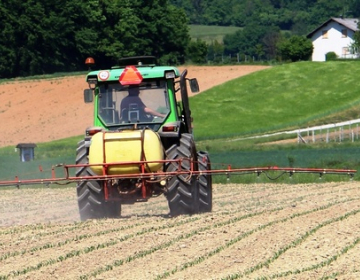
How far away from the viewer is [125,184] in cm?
1552

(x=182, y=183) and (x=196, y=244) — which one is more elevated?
(x=182, y=183)

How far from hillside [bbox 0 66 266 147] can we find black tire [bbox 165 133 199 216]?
38136mm

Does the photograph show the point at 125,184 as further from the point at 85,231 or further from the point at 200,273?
the point at 200,273

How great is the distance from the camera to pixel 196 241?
12.7 metres

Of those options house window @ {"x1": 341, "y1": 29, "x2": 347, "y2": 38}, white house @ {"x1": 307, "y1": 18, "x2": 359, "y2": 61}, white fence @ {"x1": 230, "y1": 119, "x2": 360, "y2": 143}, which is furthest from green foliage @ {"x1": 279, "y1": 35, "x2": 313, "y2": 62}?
white fence @ {"x1": 230, "y1": 119, "x2": 360, "y2": 143}

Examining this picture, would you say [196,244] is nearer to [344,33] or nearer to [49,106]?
[49,106]

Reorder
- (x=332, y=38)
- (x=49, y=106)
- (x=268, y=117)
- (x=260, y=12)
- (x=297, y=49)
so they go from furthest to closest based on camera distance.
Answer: (x=260, y=12)
(x=332, y=38)
(x=297, y=49)
(x=49, y=106)
(x=268, y=117)

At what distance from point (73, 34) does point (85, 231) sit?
239 feet

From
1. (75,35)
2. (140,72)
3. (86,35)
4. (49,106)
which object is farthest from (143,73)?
(75,35)

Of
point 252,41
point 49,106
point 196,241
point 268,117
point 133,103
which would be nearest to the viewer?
point 196,241

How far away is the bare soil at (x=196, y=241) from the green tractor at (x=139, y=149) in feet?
1.46

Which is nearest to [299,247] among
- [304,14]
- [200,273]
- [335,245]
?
[335,245]

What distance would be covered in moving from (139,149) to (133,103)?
1.54 metres

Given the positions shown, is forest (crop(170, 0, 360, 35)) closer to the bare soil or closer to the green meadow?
the green meadow
